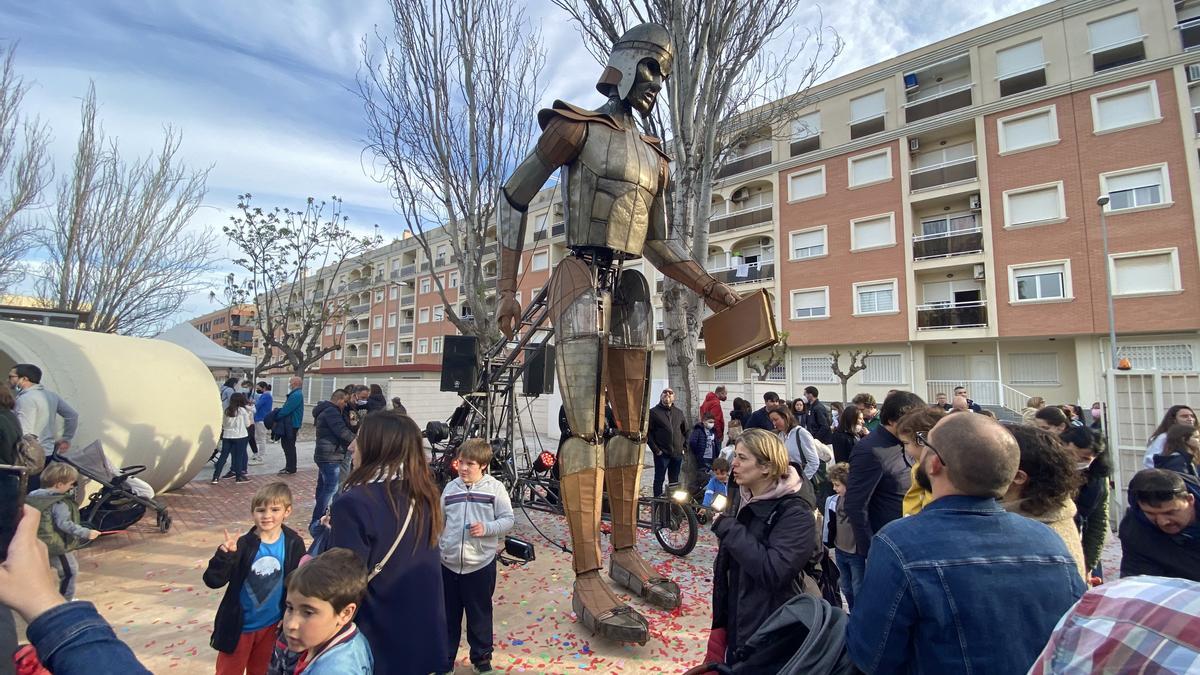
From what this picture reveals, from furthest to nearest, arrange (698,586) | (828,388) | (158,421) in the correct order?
1. (828,388)
2. (158,421)
3. (698,586)

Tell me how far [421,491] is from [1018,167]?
21.9 m

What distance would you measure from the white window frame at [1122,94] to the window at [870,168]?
555 cm

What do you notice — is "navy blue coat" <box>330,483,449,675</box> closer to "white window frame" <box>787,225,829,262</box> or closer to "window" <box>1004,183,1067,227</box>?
"window" <box>1004,183,1067,227</box>

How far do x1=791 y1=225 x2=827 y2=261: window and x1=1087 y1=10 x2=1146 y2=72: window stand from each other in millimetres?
9072

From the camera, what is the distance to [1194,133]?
15008mm

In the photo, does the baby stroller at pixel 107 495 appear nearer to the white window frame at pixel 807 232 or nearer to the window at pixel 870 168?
the white window frame at pixel 807 232

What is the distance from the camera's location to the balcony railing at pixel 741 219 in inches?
923

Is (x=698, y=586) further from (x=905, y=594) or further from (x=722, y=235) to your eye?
(x=722, y=235)

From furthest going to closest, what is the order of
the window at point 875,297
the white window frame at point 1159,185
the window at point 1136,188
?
1. the window at point 875,297
2. the window at point 1136,188
3. the white window frame at point 1159,185

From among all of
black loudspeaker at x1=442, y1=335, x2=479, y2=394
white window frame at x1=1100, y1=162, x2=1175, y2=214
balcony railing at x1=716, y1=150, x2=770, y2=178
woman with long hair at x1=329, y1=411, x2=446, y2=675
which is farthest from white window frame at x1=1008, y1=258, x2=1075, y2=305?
woman with long hair at x1=329, y1=411, x2=446, y2=675

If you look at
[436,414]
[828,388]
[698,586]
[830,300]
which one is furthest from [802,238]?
[698,586]

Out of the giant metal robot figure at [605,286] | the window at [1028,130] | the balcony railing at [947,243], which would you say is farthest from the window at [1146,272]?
the giant metal robot figure at [605,286]

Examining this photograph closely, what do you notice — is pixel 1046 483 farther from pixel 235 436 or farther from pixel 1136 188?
pixel 1136 188

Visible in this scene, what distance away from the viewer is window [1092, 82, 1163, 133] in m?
15.7
